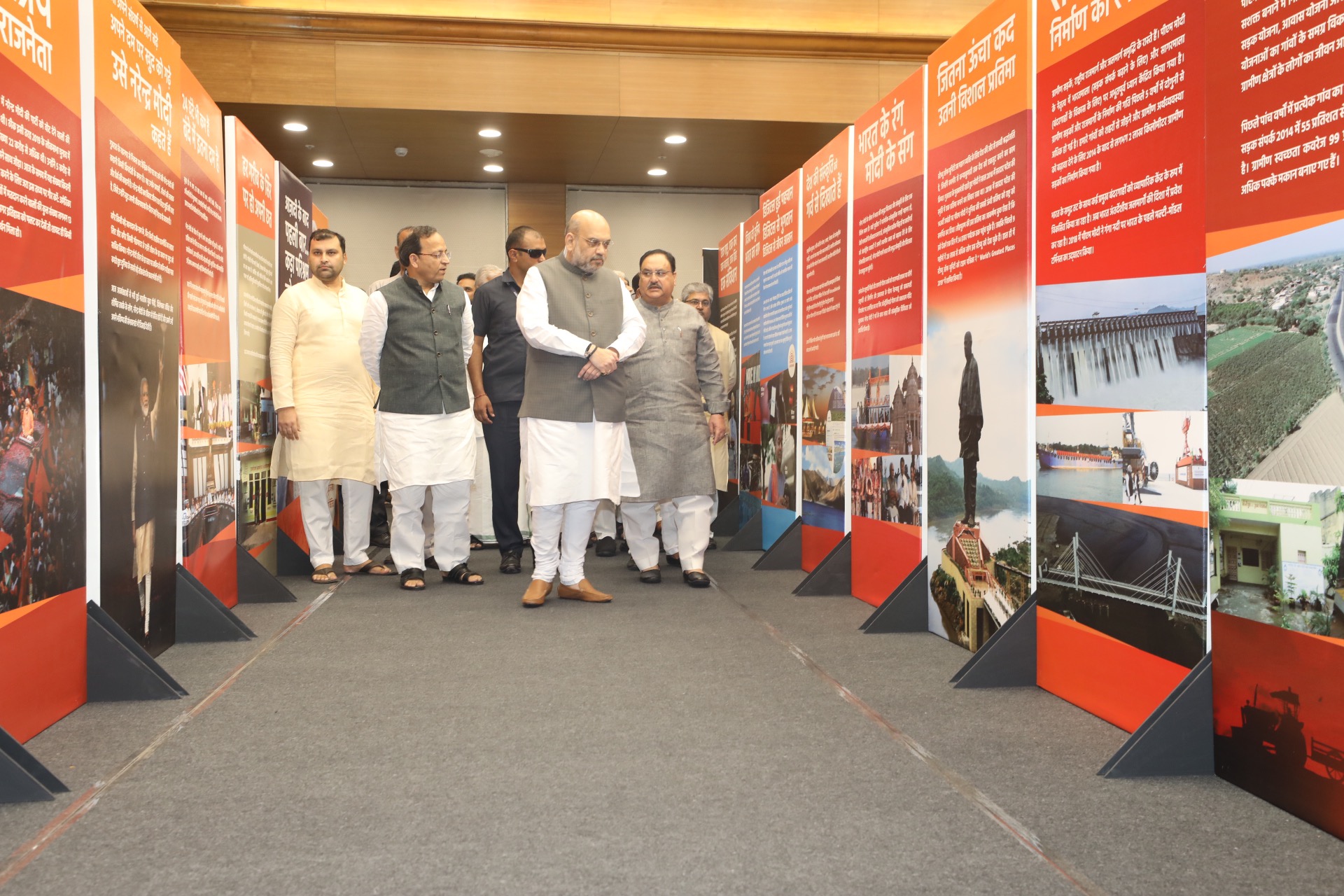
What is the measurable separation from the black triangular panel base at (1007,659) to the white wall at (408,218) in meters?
8.08

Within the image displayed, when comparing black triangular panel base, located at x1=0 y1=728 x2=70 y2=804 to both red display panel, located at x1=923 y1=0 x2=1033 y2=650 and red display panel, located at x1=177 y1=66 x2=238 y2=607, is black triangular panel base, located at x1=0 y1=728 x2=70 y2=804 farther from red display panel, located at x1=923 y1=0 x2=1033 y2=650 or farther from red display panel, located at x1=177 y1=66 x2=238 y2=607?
red display panel, located at x1=923 y1=0 x2=1033 y2=650

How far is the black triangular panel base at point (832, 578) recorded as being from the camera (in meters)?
4.18

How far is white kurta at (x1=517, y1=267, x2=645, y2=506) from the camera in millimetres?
3926

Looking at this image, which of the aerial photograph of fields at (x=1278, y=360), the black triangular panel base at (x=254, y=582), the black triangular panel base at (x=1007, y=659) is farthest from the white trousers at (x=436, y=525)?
the aerial photograph of fields at (x=1278, y=360)

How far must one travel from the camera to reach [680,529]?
469 cm

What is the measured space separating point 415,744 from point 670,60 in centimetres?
703

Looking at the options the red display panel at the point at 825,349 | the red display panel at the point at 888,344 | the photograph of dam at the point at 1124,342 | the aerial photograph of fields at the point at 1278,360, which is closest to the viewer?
the aerial photograph of fields at the point at 1278,360

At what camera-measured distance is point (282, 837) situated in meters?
1.72

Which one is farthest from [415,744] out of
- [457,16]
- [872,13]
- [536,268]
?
[872,13]

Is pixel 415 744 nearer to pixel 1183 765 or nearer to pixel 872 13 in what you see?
pixel 1183 765

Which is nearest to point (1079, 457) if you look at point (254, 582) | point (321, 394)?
point (254, 582)

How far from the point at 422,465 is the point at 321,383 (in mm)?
681

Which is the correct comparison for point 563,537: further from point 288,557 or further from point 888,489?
point 288,557

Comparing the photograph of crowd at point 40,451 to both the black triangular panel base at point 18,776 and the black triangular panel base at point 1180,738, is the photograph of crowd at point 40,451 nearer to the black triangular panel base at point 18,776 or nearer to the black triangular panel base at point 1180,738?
the black triangular panel base at point 18,776
